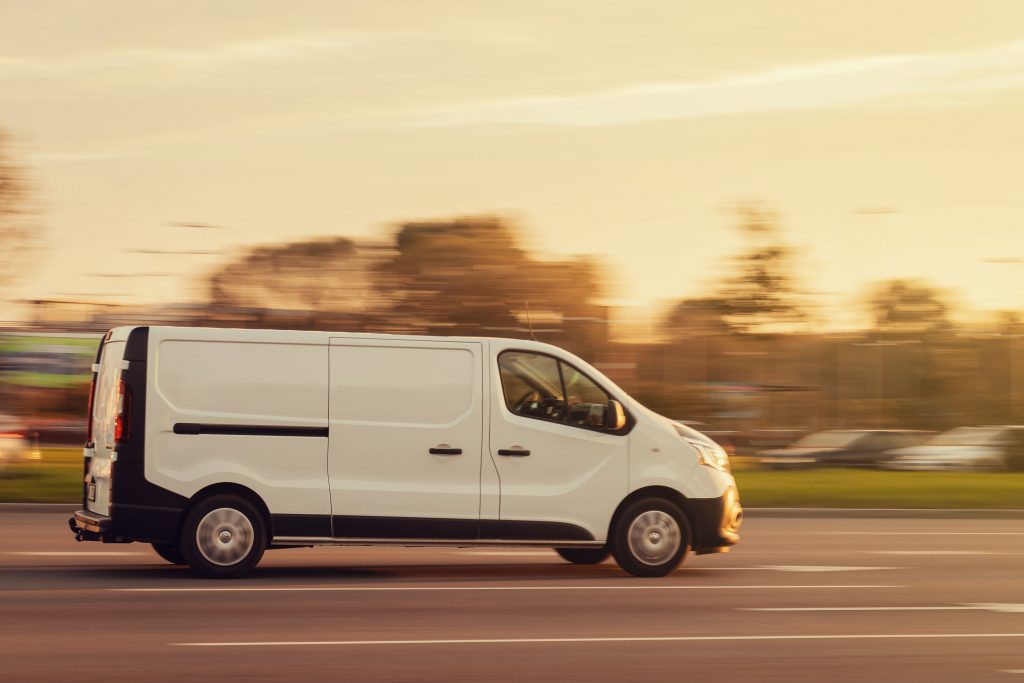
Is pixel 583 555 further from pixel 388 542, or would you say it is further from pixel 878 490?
pixel 878 490

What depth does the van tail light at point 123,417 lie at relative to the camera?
1046 centimetres

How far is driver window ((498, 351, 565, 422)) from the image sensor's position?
1118cm

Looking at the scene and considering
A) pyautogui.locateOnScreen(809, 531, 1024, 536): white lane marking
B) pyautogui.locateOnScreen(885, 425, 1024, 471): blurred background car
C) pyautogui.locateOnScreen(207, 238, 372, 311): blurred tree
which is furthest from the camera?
pyautogui.locateOnScreen(207, 238, 372, 311): blurred tree

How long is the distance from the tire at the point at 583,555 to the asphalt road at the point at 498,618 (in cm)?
15

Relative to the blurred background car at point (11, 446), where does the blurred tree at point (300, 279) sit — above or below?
above

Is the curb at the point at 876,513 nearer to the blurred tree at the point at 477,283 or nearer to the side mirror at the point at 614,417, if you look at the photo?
the side mirror at the point at 614,417

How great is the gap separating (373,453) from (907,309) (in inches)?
1759

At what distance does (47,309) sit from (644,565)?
1242 inches

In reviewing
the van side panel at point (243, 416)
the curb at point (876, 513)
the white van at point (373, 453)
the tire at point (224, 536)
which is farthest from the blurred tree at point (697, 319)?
the tire at point (224, 536)

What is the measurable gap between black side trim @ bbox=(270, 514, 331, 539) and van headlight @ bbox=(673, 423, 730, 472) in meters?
3.00

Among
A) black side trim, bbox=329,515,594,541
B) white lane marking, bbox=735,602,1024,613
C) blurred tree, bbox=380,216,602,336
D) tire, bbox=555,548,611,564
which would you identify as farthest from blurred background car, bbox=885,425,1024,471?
black side trim, bbox=329,515,594,541

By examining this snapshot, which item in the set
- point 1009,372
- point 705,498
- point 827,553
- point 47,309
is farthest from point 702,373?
point 705,498

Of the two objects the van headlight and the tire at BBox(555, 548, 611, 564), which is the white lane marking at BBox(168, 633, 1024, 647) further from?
the tire at BBox(555, 548, 611, 564)

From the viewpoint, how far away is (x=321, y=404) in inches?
425
